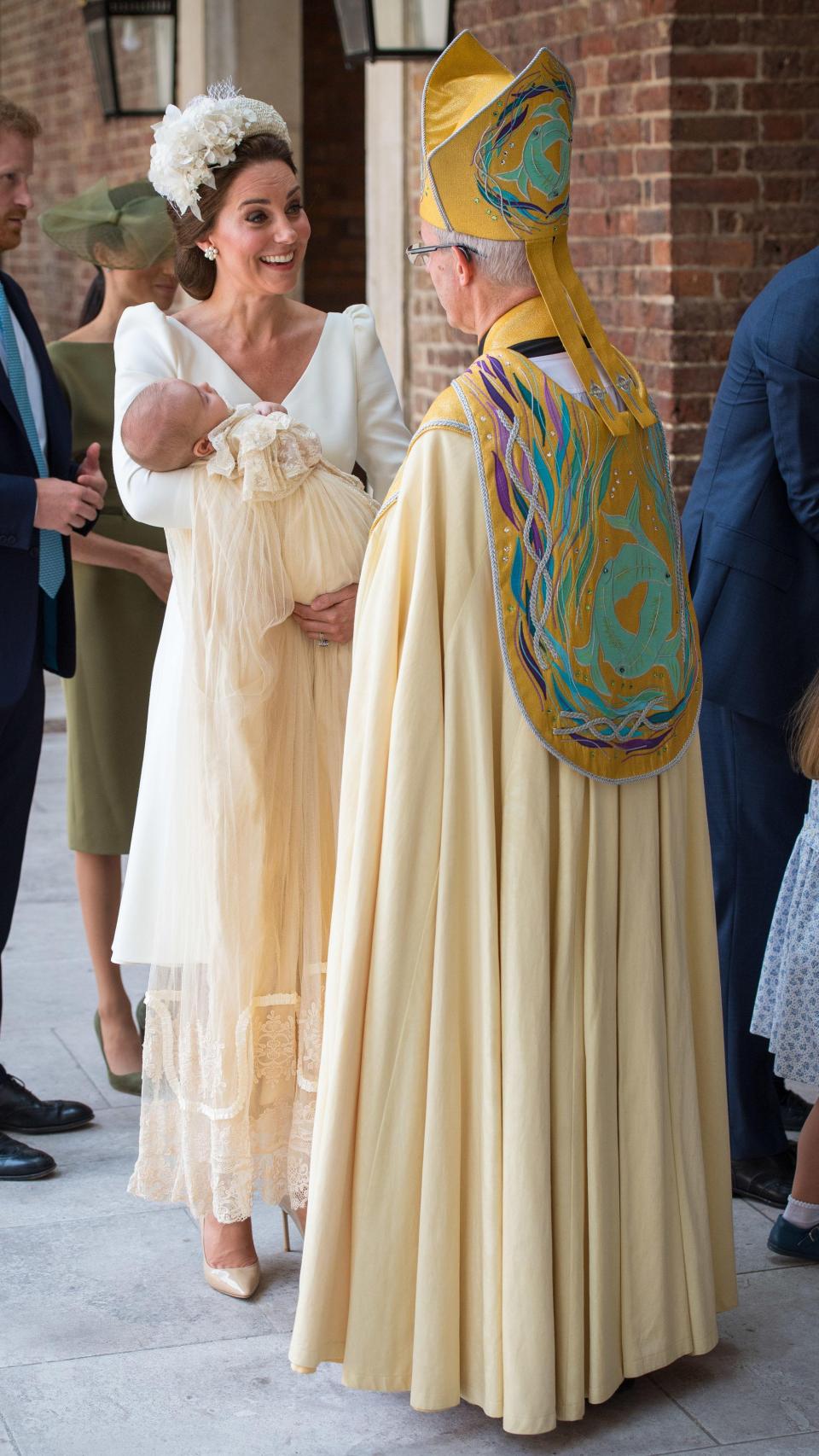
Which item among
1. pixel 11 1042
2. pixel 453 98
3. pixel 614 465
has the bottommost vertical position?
pixel 11 1042

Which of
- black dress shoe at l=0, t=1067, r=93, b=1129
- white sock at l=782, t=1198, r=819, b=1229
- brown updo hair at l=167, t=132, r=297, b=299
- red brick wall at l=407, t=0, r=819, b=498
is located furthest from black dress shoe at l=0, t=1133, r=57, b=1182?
red brick wall at l=407, t=0, r=819, b=498

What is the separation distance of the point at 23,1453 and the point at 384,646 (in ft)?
4.48

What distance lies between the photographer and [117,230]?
424 centimetres

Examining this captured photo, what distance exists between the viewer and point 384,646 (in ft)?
8.78

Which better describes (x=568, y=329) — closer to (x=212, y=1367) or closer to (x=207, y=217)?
(x=207, y=217)

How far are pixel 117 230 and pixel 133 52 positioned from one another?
172 inches

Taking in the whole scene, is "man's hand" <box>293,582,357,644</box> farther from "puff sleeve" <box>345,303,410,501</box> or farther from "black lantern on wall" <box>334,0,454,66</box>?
"black lantern on wall" <box>334,0,454,66</box>

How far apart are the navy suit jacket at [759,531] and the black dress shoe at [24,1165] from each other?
1716 millimetres

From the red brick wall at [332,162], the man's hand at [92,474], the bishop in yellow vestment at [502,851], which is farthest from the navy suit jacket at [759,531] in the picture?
the red brick wall at [332,162]

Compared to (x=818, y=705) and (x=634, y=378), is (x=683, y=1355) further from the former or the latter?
(x=634, y=378)

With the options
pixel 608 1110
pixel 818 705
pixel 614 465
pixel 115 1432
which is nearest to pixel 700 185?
pixel 818 705

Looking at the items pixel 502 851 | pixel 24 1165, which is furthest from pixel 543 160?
pixel 24 1165

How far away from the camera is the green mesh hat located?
420cm

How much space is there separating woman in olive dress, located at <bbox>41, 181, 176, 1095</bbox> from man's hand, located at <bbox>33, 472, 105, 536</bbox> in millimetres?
488
